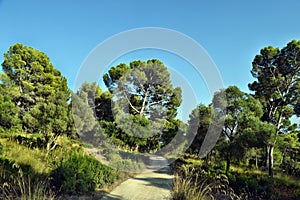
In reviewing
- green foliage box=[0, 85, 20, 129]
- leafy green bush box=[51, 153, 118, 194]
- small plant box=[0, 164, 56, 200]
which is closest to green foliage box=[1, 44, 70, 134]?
green foliage box=[0, 85, 20, 129]

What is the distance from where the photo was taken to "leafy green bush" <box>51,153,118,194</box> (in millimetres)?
4852

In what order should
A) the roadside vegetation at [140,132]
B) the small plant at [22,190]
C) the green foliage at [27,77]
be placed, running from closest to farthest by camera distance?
the small plant at [22,190]
the roadside vegetation at [140,132]
the green foliage at [27,77]

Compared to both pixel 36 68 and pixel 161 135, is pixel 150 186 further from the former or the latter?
pixel 36 68

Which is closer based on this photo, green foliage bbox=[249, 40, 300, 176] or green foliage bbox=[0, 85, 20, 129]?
green foliage bbox=[0, 85, 20, 129]

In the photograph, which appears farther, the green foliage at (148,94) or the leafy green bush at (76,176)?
the green foliage at (148,94)

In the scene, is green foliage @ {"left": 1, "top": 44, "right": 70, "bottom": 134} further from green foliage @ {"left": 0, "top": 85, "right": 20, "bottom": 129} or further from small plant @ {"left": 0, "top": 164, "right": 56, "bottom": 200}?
small plant @ {"left": 0, "top": 164, "right": 56, "bottom": 200}

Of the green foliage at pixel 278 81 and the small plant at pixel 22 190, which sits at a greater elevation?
the green foliage at pixel 278 81

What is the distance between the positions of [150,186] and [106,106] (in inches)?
493

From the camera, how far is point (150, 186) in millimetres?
6633

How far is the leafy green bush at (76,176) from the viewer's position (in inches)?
191

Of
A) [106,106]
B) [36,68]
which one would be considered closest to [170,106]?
[106,106]

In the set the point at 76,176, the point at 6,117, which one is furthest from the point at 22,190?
the point at 6,117

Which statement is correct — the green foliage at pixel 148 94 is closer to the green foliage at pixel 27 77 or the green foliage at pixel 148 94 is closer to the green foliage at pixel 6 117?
the green foliage at pixel 27 77

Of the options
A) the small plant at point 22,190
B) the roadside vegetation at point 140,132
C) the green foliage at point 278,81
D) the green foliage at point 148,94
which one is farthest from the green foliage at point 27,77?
the small plant at point 22,190
